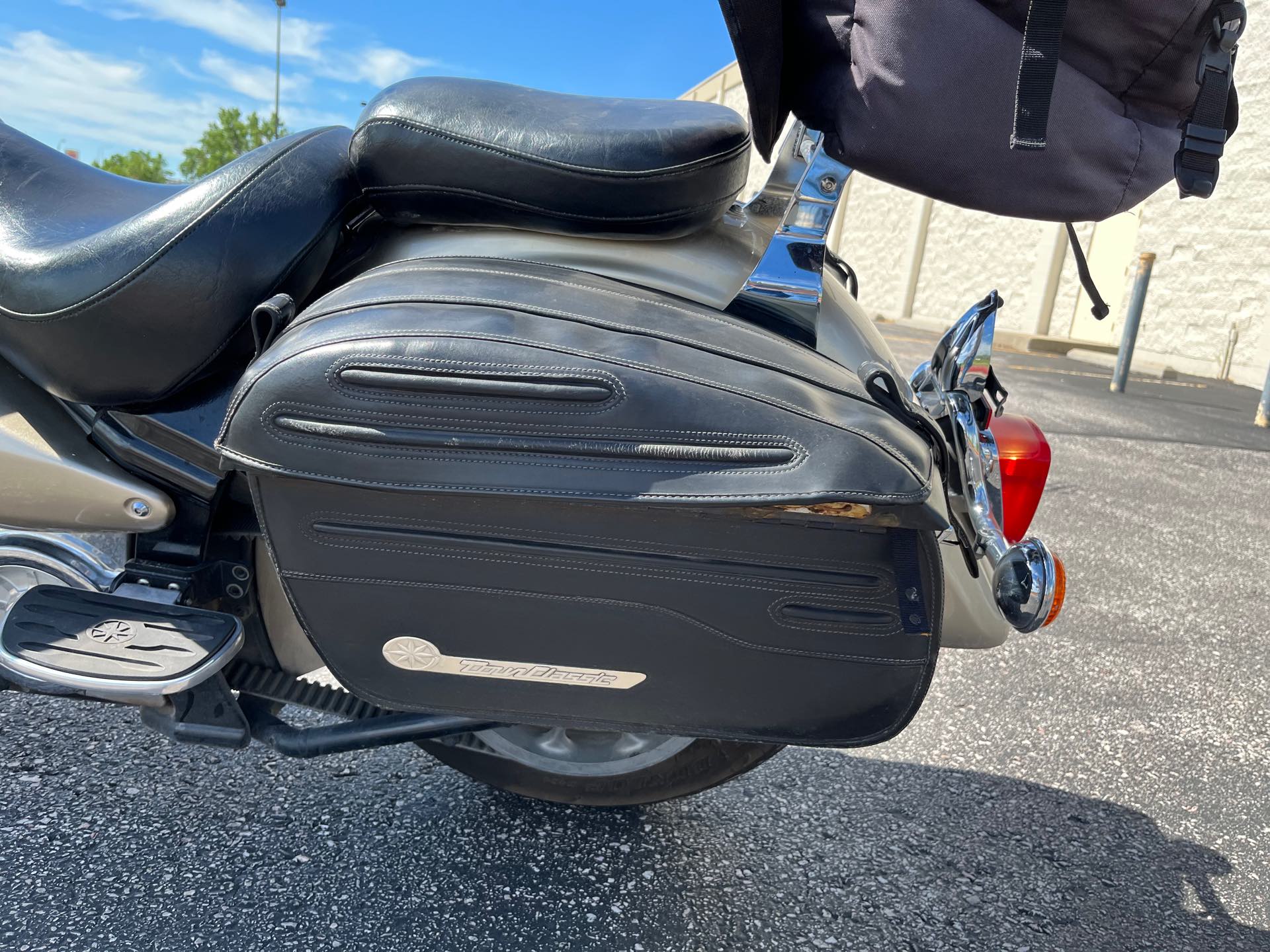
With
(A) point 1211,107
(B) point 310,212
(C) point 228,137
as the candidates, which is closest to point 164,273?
(B) point 310,212

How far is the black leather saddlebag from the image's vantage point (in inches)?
40.4

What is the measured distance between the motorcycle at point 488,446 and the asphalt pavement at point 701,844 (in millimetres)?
299

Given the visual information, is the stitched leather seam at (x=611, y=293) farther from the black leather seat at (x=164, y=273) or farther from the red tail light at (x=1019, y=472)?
the red tail light at (x=1019, y=472)

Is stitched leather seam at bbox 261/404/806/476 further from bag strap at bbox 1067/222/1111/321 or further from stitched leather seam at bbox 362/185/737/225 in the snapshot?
bag strap at bbox 1067/222/1111/321

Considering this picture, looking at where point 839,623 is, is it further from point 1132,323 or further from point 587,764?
point 1132,323

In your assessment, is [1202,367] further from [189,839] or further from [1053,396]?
[189,839]

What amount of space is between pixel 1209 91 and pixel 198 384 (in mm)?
1350

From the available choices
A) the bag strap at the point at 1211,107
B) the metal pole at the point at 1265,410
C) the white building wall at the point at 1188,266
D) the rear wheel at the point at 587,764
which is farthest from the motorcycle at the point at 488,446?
the white building wall at the point at 1188,266

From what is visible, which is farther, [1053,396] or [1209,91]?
[1053,396]

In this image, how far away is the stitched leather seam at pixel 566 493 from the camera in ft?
3.26

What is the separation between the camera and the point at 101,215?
137cm

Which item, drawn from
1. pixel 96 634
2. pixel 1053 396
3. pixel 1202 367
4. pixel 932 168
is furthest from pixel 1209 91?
pixel 1202 367

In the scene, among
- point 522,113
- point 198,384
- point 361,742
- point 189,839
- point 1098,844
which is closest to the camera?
point 522,113

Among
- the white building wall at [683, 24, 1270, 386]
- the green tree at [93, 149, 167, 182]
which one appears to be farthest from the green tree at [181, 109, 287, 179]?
the white building wall at [683, 24, 1270, 386]
